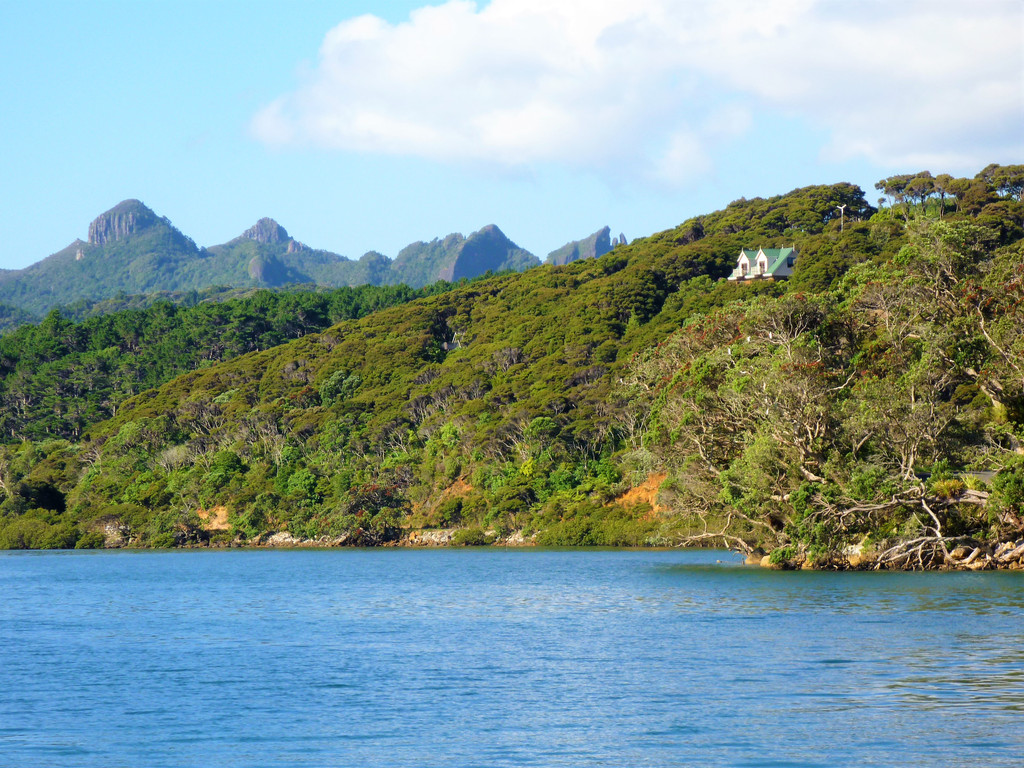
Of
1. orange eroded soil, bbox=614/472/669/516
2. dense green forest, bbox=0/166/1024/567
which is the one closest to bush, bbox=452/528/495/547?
dense green forest, bbox=0/166/1024/567

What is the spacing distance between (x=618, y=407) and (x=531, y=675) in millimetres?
59738

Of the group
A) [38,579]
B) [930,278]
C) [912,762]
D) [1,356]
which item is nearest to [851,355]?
[930,278]

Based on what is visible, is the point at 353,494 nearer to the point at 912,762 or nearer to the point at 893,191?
the point at 912,762

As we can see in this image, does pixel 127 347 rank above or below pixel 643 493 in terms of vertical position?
above

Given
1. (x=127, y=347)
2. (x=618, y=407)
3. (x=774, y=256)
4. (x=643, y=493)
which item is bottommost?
(x=643, y=493)

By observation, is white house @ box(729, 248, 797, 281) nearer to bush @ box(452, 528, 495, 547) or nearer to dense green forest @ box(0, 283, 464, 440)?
bush @ box(452, 528, 495, 547)

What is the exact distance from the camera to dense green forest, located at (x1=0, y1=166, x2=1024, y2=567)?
42.1 meters

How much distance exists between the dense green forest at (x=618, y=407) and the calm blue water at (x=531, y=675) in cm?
468

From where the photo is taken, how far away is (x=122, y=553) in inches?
3110

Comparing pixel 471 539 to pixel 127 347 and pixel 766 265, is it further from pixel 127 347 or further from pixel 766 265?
pixel 127 347

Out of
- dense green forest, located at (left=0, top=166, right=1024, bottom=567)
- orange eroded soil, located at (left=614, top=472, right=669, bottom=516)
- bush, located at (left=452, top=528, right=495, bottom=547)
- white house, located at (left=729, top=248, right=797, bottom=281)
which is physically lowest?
bush, located at (left=452, top=528, right=495, bottom=547)

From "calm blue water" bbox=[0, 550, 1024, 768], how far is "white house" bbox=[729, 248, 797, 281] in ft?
229

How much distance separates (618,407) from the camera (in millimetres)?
81312

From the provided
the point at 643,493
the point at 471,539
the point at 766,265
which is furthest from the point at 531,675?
the point at 766,265
